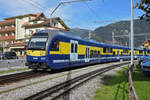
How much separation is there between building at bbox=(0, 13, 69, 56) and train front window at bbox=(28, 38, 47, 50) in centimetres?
3088

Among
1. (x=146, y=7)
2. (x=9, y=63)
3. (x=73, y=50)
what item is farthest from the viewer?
(x=9, y=63)

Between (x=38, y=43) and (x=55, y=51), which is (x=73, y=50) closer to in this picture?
(x=55, y=51)

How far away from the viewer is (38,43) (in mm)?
12398

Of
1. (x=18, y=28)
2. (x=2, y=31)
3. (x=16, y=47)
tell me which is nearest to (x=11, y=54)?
(x=16, y=47)

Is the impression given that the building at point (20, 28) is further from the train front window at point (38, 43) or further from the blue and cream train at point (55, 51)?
the train front window at point (38, 43)

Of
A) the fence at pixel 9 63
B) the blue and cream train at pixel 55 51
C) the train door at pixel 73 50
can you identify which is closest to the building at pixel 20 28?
the fence at pixel 9 63

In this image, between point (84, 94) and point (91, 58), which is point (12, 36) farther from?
point (84, 94)

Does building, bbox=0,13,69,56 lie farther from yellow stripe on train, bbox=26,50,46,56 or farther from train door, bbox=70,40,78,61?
yellow stripe on train, bbox=26,50,46,56

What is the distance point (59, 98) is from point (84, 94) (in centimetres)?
129

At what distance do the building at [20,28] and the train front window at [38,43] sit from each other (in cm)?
3088

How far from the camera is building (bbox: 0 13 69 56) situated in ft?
146

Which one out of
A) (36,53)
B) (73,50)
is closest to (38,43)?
(36,53)

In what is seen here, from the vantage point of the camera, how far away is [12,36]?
4881 cm

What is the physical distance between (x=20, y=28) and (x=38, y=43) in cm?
3873
